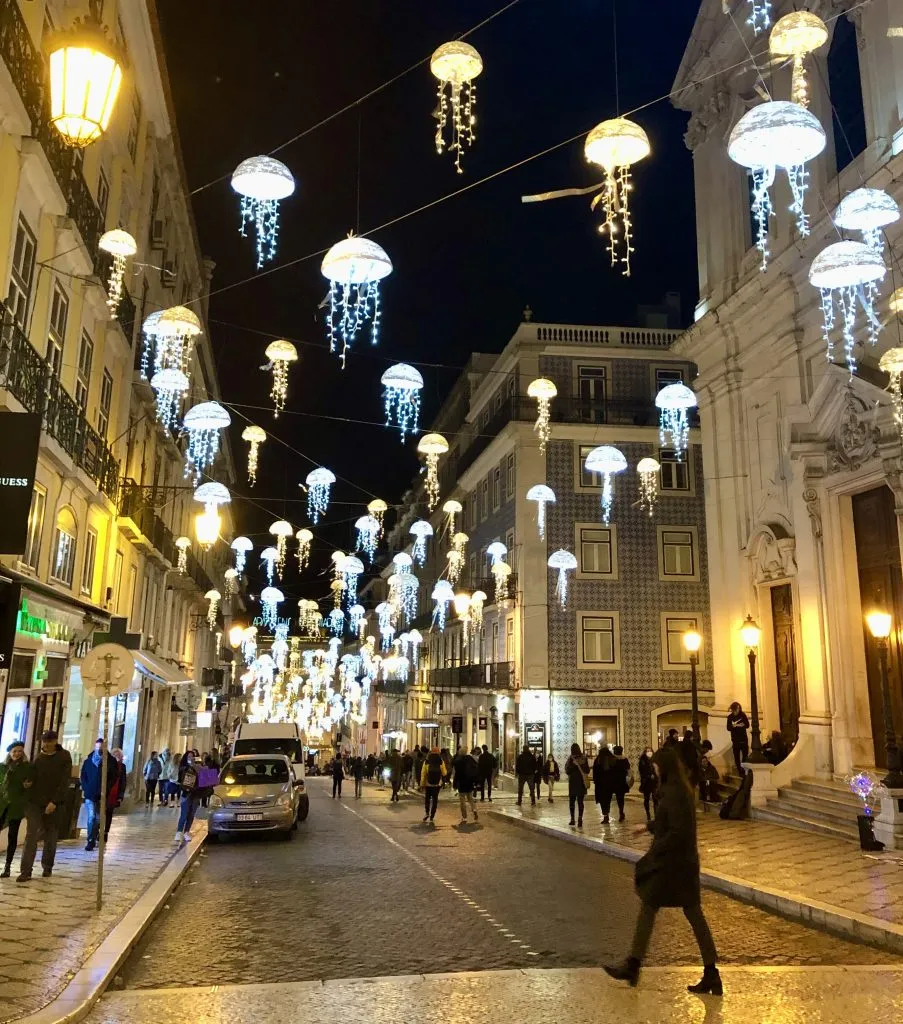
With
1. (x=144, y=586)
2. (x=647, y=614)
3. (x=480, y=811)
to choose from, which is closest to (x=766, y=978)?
(x=480, y=811)

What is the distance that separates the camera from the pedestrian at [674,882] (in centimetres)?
654

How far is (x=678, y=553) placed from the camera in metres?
34.3

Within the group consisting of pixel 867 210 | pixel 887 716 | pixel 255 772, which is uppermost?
pixel 867 210

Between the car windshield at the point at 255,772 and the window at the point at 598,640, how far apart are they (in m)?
16.4

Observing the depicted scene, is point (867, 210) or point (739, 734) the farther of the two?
point (739, 734)

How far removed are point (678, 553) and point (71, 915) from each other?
28.5 meters

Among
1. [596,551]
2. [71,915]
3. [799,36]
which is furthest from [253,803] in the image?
[596,551]

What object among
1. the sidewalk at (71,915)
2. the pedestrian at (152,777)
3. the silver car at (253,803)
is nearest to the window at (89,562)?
the silver car at (253,803)

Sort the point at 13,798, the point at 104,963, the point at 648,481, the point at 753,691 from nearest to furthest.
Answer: the point at 104,963
the point at 13,798
the point at 753,691
the point at 648,481

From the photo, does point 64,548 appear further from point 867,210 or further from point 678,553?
point 678,553

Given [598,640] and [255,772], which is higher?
[598,640]

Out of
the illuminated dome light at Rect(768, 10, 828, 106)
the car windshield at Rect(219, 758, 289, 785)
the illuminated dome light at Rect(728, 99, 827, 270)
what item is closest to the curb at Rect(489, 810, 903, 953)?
the illuminated dome light at Rect(728, 99, 827, 270)

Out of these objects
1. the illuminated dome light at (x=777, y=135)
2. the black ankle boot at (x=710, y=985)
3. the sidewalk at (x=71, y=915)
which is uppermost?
the illuminated dome light at (x=777, y=135)

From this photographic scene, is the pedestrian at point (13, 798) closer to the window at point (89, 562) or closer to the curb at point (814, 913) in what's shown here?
the window at point (89, 562)
